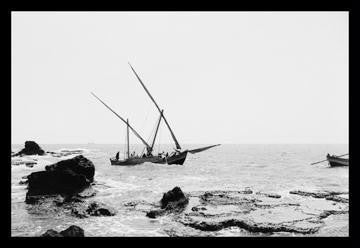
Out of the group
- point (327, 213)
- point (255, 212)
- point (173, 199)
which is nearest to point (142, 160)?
point (173, 199)

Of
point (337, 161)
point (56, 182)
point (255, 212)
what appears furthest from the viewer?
point (337, 161)

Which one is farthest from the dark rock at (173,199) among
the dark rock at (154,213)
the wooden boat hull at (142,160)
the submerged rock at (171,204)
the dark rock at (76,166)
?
the wooden boat hull at (142,160)

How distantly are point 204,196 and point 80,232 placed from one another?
1384 centimetres

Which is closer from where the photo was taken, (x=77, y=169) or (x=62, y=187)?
(x=62, y=187)

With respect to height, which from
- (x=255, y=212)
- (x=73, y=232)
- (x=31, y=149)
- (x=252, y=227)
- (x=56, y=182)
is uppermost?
(x=73, y=232)

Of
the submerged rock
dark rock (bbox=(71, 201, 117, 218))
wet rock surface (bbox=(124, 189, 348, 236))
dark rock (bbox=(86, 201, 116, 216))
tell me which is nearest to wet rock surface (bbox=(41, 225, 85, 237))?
wet rock surface (bbox=(124, 189, 348, 236))

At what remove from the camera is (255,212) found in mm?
19641

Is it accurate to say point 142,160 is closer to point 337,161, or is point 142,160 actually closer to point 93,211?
point 93,211

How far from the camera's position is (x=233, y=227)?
16.0m

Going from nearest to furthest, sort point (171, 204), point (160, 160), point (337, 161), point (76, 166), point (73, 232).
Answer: point (73, 232), point (171, 204), point (76, 166), point (160, 160), point (337, 161)

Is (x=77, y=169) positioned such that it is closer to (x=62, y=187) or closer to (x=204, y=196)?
(x=62, y=187)
